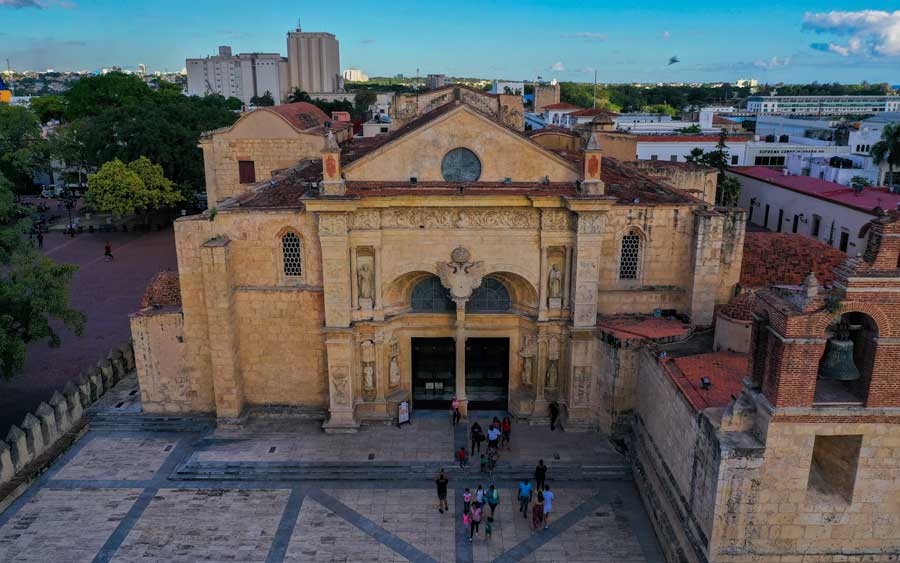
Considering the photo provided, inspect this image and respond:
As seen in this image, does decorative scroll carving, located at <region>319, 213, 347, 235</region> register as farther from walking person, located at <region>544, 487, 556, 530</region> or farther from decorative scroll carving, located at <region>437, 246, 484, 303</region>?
walking person, located at <region>544, 487, 556, 530</region>

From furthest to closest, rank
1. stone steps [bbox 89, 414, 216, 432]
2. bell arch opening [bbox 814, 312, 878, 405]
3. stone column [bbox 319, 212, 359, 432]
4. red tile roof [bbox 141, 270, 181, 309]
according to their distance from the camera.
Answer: red tile roof [bbox 141, 270, 181, 309] → stone steps [bbox 89, 414, 216, 432] → stone column [bbox 319, 212, 359, 432] → bell arch opening [bbox 814, 312, 878, 405]

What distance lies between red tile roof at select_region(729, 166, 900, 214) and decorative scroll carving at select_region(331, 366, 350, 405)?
3536 centimetres

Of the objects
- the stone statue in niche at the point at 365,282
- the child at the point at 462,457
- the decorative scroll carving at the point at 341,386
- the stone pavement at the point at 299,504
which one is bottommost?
the stone pavement at the point at 299,504

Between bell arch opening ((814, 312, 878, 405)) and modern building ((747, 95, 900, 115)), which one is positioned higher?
modern building ((747, 95, 900, 115))

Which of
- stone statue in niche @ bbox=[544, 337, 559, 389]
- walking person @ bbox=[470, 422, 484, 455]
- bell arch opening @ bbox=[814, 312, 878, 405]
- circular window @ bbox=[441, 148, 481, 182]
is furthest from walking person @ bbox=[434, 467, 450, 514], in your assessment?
bell arch opening @ bbox=[814, 312, 878, 405]

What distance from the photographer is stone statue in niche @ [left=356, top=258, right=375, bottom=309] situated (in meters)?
25.6

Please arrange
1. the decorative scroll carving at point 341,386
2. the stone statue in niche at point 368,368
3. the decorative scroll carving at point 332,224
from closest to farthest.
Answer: the decorative scroll carving at point 332,224 → the decorative scroll carving at point 341,386 → the stone statue in niche at point 368,368

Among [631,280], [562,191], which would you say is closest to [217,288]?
[562,191]

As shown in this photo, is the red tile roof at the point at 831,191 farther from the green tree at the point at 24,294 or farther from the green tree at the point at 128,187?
the green tree at the point at 128,187

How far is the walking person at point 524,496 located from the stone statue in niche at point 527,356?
5908mm

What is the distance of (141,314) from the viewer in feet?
88.6

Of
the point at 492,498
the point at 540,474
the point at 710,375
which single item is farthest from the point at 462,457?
the point at 710,375

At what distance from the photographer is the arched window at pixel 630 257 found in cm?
2648

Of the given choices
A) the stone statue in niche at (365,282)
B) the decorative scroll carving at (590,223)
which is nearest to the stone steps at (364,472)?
the stone statue in niche at (365,282)
